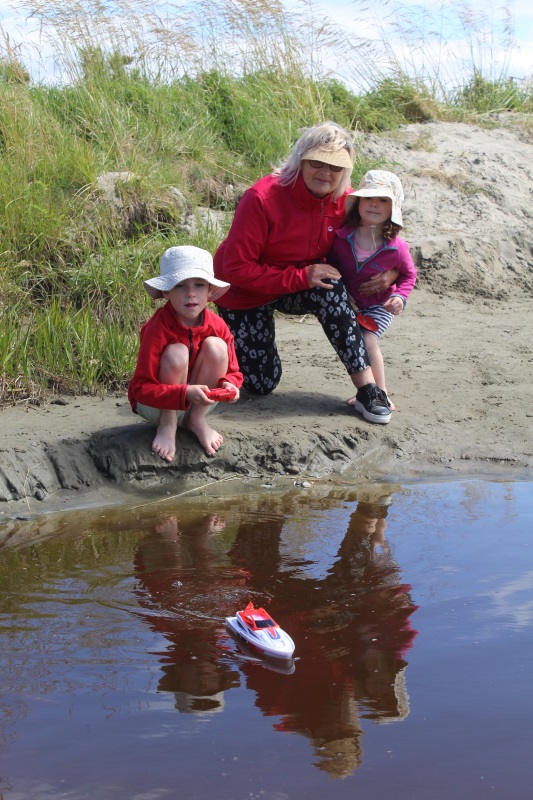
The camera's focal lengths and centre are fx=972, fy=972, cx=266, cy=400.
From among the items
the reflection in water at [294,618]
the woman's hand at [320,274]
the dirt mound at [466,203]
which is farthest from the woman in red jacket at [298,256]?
the dirt mound at [466,203]

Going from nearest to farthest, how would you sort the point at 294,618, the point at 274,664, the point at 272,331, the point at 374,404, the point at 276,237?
the point at 274,664, the point at 294,618, the point at 276,237, the point at 374,404, the point at 272,331

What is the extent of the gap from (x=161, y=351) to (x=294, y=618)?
4.82ft

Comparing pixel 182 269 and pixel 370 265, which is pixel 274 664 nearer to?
pixel 182 269

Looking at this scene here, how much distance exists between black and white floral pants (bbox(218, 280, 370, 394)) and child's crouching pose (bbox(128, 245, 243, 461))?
608mm

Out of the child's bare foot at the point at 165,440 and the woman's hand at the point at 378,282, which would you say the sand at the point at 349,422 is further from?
the woman's hand at the point at 378,282

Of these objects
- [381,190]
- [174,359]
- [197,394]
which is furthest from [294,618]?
[381,190]

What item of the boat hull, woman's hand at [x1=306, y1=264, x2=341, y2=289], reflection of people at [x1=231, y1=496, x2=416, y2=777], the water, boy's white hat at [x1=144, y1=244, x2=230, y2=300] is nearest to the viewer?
the water

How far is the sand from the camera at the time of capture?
4.20 m

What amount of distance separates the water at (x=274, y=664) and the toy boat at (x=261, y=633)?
4cm

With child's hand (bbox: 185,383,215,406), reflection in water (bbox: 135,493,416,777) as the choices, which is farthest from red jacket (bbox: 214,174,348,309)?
reflection in water (bbox: 135,493,416,777)

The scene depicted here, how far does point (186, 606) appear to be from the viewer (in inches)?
117

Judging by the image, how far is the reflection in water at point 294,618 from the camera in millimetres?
2363

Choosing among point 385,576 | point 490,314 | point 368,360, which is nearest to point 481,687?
point 385,576

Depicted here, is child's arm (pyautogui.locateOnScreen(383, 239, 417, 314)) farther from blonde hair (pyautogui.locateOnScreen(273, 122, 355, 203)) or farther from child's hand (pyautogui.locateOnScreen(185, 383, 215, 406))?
child's hand (pyautogui.locateOnScreen(185, 383, 215, 406))
